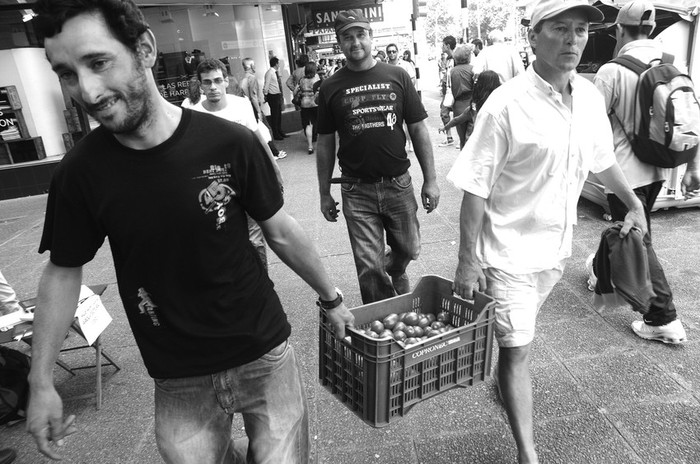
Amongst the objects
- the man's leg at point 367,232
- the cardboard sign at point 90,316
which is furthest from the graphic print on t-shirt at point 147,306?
the man's leg at point 367,232

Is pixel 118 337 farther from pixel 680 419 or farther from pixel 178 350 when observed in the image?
pixel 680 419

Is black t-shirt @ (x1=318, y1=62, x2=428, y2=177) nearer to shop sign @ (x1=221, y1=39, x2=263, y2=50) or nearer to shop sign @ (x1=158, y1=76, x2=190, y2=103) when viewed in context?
shop sign @ (x1=158, y1=76, x2=190, y2=103)

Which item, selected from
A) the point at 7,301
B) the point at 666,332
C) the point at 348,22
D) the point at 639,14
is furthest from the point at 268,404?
the point at 639,14

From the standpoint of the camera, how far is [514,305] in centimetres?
264

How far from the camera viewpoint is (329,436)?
3.15 meters

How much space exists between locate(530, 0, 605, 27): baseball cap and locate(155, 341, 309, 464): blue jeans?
186cm

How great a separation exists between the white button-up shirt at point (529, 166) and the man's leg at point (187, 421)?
1464 millimetres

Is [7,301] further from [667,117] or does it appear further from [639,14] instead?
[639,14]

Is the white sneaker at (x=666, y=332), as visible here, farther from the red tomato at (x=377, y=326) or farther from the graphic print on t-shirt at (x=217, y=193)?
the graphic print on t-shirt at (x=217, y=193)

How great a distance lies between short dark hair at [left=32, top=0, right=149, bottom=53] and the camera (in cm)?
159

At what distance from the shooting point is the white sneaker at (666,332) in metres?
3.68

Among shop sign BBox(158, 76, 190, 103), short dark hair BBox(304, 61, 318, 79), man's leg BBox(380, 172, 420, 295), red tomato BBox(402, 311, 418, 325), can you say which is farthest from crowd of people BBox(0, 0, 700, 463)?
shop sign BBox(158, 76, 190, 103)

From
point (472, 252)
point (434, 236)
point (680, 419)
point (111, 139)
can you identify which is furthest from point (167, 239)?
point (434, 236)

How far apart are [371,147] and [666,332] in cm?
238
